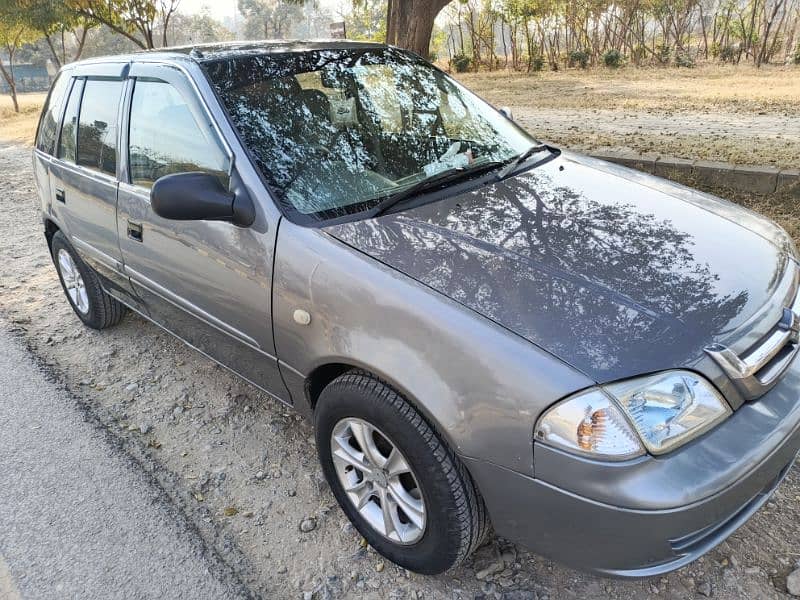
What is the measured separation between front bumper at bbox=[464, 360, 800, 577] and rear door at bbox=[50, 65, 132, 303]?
247 centimetres

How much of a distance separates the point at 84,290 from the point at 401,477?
2.98 m

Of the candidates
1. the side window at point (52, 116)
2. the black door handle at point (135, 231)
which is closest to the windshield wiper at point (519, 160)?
the black door handle at point (135, 231)

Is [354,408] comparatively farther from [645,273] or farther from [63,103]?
[63,103]

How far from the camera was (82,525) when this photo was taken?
8.11 ft

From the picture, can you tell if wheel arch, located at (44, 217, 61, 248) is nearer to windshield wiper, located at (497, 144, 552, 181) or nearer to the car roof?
the car roof

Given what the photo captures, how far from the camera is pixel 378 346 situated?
187 centimetres

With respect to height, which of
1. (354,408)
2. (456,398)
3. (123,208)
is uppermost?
(123,208)

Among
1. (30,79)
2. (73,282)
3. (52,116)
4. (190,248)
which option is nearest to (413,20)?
(52,116)

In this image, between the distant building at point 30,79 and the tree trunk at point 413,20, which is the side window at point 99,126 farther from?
the distant building at point 30,79

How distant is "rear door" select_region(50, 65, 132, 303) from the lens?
3.11 metres

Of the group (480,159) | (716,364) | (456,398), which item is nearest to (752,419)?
(716,364)

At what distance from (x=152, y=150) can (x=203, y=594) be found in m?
1.95

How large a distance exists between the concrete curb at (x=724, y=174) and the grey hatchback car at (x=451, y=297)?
2.35m

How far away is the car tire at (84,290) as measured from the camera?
3885 millimetres
